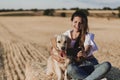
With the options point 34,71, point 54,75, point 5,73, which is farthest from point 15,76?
point 54,75

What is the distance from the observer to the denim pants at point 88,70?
7.24m

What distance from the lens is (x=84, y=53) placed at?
722cm

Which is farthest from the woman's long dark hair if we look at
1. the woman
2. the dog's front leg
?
the dog's front leg

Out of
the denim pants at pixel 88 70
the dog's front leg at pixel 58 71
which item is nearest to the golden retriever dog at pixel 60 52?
the dog's front leg at pixel 58 71

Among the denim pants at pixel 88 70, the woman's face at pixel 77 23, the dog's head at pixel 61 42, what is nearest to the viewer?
the dog's head at pixel 61 42

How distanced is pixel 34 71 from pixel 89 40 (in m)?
1.80

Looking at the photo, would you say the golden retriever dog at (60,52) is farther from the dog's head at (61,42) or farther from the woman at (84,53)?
the woman at (84,53)

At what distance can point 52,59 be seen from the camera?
24.6 ft

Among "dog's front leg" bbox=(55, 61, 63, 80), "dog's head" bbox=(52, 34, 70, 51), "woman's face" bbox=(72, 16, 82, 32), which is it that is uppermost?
"woman's face" bbox=(72, 16, 82, 32)

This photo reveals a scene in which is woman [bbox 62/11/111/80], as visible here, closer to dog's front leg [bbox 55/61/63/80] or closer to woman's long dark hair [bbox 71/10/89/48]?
woman's long dark hair [bbox 71/10/89/48]

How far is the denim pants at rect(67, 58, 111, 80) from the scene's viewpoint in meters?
7.24

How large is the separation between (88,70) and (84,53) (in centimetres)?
50

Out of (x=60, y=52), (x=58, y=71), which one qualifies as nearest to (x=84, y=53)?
(x=60, y=52)

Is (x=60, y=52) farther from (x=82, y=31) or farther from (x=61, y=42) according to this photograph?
(x=82, y=31)
